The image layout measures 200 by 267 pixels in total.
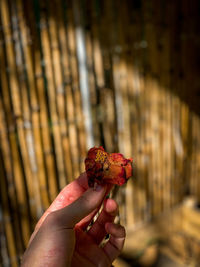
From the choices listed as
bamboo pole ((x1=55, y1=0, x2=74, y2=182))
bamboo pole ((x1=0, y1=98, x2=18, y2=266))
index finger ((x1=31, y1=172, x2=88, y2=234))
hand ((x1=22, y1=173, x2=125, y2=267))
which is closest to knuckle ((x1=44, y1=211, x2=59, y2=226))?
hand ((x1=22, y1=173, x2=125, y2=267))

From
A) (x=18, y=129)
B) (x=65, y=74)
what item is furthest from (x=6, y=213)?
(x=65, y=74)

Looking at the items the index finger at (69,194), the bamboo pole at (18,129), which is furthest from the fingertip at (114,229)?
the bamboo pole at (18,129)

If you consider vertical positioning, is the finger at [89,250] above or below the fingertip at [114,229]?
below

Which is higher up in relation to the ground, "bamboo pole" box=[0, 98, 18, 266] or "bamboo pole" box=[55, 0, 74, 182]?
"bamboo pole" box=[55, 0, 74, 182]

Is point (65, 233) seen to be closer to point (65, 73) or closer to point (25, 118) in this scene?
point (25, 118)

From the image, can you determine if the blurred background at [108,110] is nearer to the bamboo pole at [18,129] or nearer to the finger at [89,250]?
the bamboo pole at [18,129]

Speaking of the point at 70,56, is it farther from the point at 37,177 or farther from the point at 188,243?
the point at 188,243

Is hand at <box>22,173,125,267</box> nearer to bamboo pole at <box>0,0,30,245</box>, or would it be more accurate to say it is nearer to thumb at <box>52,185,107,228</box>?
thumb at <box>52,185,107,228</box>
